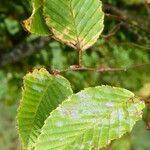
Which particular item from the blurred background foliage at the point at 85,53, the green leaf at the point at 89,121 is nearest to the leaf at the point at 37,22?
the green leaf at the point at 89,121

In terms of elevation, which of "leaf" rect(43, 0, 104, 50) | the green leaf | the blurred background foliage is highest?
"leaf" rect(43, 0, 104, 50)

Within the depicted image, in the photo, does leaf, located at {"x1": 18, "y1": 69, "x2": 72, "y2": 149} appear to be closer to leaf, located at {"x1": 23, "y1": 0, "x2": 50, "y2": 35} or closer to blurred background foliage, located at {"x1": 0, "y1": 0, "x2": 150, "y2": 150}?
leaf, located at {"x1": 23, "y1": 0, "x2": 50, "y2": 35}

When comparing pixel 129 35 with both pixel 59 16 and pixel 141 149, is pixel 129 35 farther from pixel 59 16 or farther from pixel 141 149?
pixel 141 149

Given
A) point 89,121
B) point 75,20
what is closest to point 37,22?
point 75,20

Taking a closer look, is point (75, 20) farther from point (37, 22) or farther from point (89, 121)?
point (89, 121)

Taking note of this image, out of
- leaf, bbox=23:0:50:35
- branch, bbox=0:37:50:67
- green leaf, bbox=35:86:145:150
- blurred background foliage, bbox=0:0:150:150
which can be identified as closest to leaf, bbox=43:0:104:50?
leaf, bbox=23:0:50:35

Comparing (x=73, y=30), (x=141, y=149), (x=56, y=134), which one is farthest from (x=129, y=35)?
(x=141, y=149)
